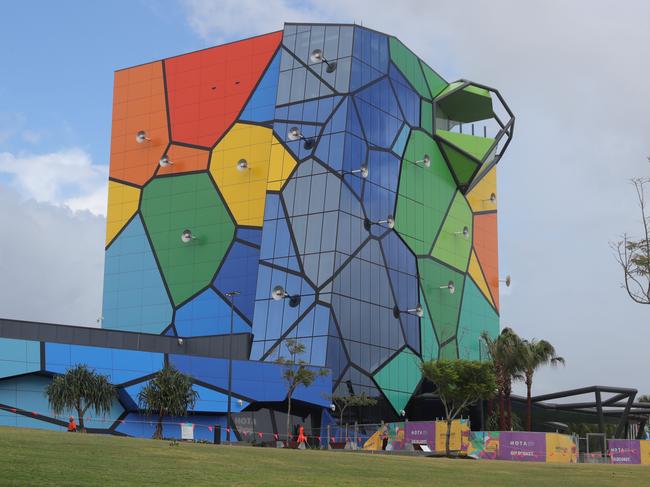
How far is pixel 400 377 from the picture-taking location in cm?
6719

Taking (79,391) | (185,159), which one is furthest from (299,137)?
(79,391)

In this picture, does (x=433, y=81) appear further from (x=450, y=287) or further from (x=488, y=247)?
(x=450, y=287)

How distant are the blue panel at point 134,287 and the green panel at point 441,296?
672 inches

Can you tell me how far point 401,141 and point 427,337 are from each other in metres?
13.0

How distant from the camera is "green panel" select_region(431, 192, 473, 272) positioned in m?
73.6

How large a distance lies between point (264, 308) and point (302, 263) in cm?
356

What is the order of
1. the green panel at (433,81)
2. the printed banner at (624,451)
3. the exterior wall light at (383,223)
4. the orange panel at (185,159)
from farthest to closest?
the green panel at (433,81) → the orange panel at (185,159) → the exterior wall light at (383,223) → the printed banner at (624,451)

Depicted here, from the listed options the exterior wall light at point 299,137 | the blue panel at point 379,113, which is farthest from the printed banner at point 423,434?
the blue panel at point 379,113

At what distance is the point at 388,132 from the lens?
6844 centimetres

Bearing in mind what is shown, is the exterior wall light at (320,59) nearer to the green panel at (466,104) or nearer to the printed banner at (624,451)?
the green panel at (466,104)

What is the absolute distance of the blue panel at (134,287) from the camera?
70875mm

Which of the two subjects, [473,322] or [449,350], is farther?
[473,322]

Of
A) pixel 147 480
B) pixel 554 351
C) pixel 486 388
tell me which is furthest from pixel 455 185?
pixel 147 480

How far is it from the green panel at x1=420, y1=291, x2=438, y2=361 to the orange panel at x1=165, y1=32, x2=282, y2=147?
17.7 m
